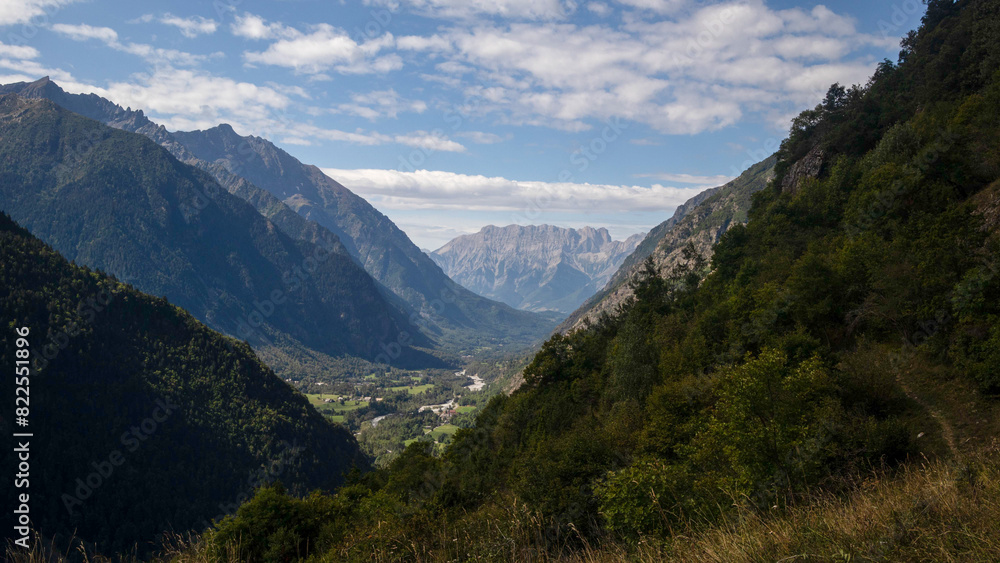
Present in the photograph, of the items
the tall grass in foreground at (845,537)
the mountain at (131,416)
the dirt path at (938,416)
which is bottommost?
the mountain at (131,416)

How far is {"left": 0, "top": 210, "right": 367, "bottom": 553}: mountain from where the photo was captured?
348 feet

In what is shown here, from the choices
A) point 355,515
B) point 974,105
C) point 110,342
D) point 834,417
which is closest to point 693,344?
point 834,417

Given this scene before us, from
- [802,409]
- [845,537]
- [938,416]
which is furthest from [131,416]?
[938,416]

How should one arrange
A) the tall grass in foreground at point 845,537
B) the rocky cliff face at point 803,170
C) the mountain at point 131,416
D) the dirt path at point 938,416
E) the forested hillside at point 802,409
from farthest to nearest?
the mountain at point 131,416, the rocky cliff face at point 803,170, the dirt path at point 938,416, the forested hillside at point 802,409, the tall grass in foreground at point 845,537

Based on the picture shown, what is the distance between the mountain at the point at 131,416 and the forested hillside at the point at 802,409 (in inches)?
3602

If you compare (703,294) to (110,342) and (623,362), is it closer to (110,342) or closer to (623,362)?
(623,362)

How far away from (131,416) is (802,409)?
16628cm

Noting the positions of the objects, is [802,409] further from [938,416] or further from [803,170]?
[803,170]

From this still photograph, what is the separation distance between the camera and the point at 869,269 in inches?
1283

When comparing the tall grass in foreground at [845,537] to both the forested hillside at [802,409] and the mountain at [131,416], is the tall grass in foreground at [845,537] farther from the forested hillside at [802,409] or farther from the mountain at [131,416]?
the mountain at [131,416]

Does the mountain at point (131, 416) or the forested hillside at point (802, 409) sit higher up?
the forested hillside at point (802, 409)

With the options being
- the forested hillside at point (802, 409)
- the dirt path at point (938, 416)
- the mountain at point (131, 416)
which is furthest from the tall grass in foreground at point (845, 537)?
the mountain at point (131, 416)

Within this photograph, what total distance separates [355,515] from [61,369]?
143 meters

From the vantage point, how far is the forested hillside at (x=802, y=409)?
24.7ft
